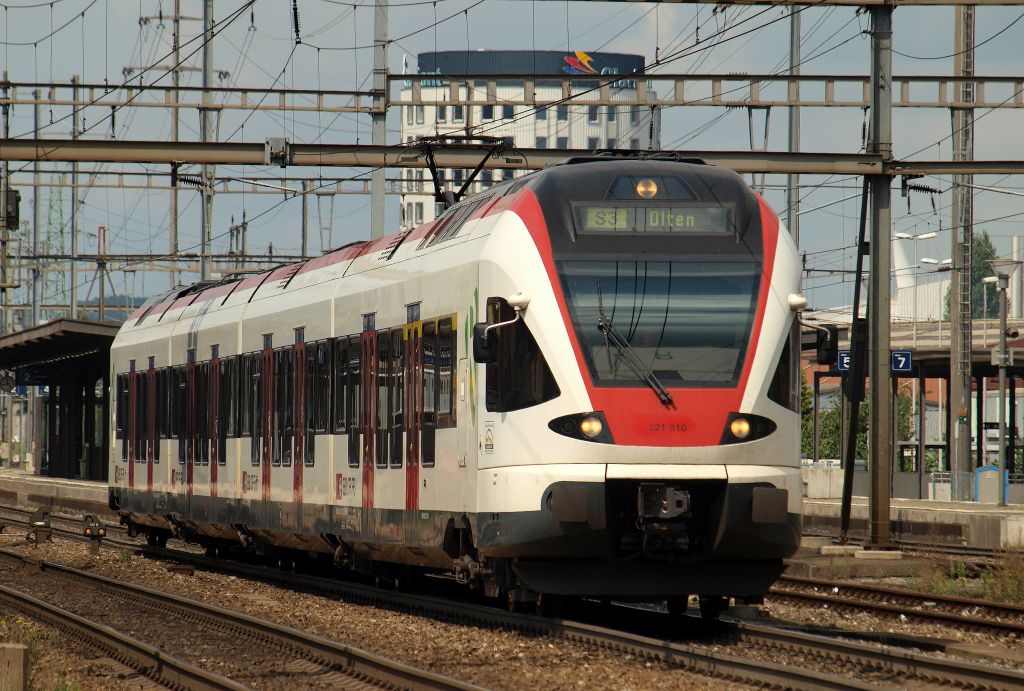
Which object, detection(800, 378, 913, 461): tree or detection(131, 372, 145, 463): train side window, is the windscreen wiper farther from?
detection(800, 378, 913, 461): tree

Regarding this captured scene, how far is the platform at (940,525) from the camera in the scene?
79.8 ft

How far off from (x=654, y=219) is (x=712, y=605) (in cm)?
328

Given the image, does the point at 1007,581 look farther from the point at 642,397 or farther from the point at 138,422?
the point at 138,422

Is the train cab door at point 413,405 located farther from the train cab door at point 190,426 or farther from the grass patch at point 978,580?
the train cab door at point 190,426

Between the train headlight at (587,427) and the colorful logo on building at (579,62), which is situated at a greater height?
the colorful logo on building at (579,62)

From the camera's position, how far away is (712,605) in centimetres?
1373

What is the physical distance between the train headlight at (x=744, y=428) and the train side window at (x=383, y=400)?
444 centimetres

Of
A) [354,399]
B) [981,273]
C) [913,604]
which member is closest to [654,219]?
[354,399]

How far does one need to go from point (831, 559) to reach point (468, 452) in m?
8.73

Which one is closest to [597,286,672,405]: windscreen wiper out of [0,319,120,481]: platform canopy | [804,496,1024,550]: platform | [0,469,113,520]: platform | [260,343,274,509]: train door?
[260,343,274,509]: train door

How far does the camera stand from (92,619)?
1542 centimetres

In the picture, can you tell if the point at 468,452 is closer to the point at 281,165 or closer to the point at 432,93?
the point at 281,165

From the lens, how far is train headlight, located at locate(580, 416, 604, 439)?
12.2 m

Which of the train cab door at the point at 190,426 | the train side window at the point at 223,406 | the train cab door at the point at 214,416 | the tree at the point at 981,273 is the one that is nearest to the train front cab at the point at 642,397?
the train side window at the point at 223,406
